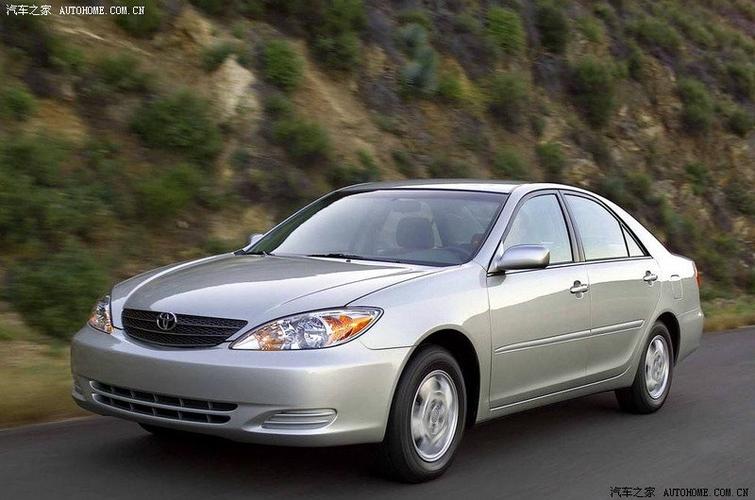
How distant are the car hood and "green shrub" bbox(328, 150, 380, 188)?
8516 mm

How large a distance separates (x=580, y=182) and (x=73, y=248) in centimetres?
1194

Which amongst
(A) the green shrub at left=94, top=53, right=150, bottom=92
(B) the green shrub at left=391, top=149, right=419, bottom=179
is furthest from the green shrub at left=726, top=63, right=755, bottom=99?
(A) the green shrub at left=94, top=53, right=150, bottom=92

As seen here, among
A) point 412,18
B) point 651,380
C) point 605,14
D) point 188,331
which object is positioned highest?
point 412,18

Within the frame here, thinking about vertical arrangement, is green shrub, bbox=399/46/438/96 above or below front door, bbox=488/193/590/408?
above

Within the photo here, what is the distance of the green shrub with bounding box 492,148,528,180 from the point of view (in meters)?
18.0

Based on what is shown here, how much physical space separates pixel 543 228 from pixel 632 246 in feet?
4.05

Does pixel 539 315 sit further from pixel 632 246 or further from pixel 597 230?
pixel 632 246

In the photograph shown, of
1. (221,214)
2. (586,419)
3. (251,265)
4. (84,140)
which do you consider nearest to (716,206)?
(221,214)

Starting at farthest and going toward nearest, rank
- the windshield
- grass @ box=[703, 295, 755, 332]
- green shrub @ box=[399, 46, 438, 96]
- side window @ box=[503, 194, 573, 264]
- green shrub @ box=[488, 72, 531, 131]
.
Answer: green shrub @ box=[488, 72, 531, 131]
green shrub @ box=[399, 46, 438, 96]
grass @ box=[703, 295, 755, 332]
side window @ box=[503, 194, 573, 264]
the windshield

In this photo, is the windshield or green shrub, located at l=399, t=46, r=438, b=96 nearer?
the windshield

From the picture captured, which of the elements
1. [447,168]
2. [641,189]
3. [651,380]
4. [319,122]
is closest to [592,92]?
[641,189]

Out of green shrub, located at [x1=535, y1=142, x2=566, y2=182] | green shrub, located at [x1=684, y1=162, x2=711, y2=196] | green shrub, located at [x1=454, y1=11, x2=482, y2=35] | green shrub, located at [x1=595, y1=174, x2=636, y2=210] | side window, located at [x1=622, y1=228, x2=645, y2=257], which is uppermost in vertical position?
green shrub, located at [x1=454, y1=11, x2=482, y2=35]

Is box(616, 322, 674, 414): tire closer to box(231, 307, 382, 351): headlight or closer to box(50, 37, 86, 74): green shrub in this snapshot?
box(231, 307, 382, 351): headlight

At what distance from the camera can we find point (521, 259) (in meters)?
6.03
